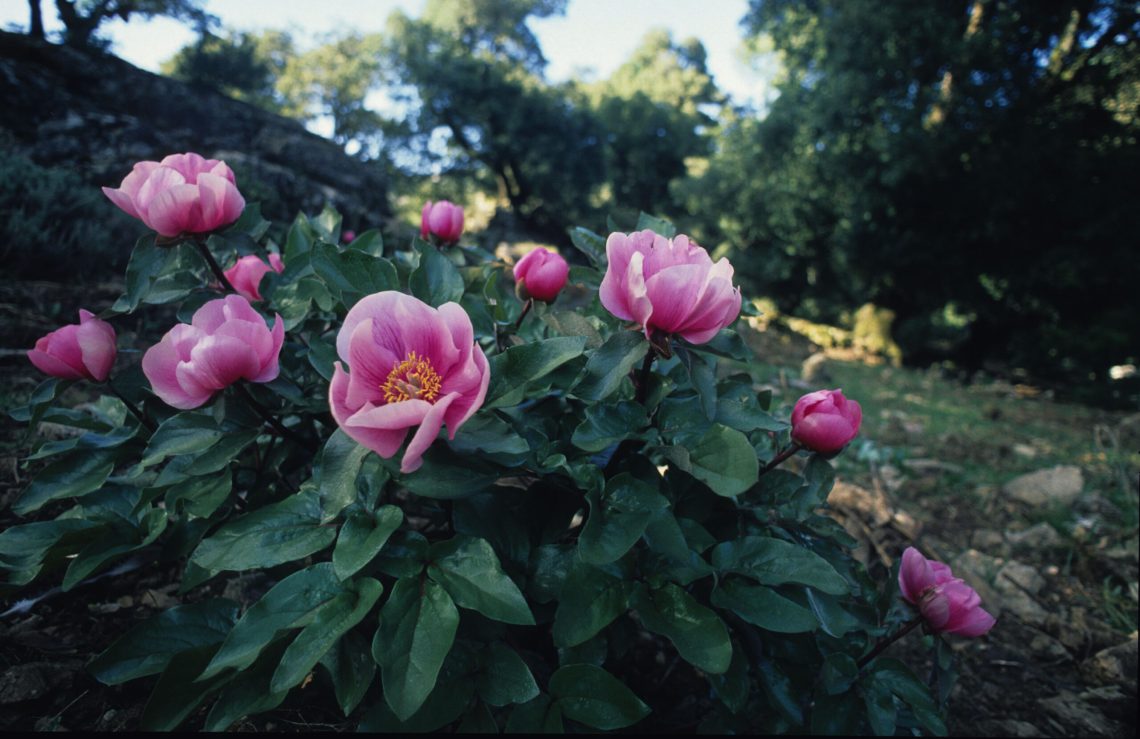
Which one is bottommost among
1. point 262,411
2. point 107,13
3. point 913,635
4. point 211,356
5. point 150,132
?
point 913,635

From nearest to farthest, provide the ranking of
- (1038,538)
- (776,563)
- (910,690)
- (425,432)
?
1. (425,432)
2. (776,563)
3. (910,690)
4. (1038,538)

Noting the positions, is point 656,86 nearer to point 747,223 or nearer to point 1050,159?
point 747,223

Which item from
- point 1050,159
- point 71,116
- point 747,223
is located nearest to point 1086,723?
point 71,116

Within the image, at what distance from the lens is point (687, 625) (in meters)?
0.83

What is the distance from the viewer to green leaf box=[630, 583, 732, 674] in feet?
2.59

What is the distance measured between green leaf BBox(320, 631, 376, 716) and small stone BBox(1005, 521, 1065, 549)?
2.83m

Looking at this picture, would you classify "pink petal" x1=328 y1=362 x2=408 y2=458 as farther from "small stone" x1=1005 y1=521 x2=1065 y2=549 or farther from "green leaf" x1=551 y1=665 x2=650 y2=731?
"small stone" x1=1005 y1=521 x2=1065 y2=549

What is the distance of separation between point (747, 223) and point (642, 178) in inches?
319

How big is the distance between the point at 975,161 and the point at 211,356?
10.3m

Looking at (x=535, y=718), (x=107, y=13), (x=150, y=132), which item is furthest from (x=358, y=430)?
(x=107, y=13)

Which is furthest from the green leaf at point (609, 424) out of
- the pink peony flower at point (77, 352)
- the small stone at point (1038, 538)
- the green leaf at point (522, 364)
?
the small stone at point (1038, 538)

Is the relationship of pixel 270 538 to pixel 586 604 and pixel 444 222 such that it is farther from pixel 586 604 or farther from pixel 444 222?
pixel 444 222

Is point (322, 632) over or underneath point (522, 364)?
underneath

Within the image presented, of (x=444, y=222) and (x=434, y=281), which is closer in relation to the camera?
(x=434, y=281)
